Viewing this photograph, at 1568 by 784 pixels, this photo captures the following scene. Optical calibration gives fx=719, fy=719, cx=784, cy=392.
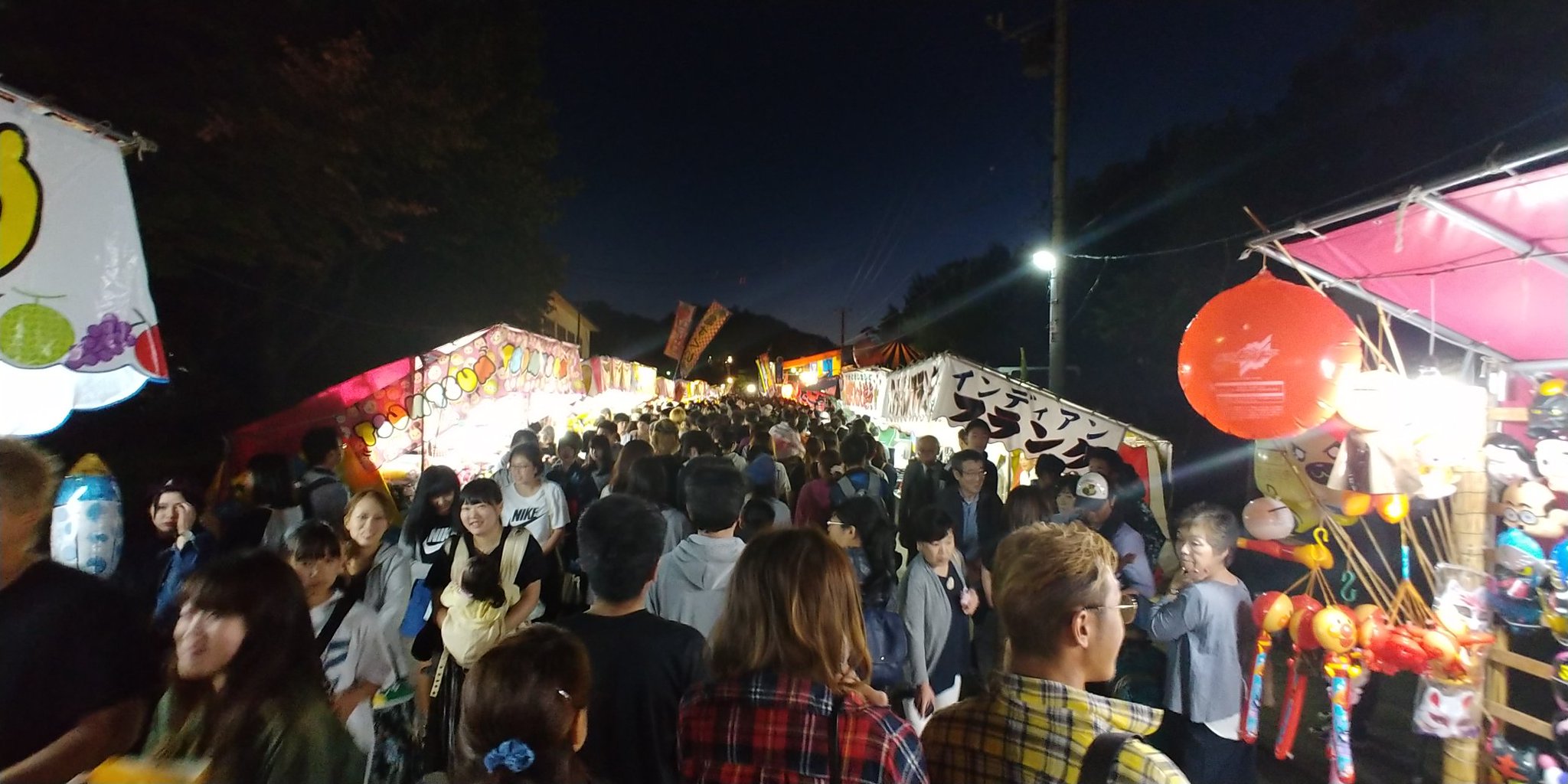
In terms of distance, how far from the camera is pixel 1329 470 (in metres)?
5.41

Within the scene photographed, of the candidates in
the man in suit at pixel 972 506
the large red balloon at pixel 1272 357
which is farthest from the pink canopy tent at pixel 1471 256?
the man in suit at pixel 972 506

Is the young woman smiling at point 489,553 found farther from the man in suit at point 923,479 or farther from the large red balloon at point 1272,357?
the large red balloon at point 1272,357

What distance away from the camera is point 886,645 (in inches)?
147

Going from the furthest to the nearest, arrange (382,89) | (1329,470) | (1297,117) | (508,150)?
(508,150)
(1297,117)
(382,89)
(1329,470)

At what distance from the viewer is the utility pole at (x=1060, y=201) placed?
35.8 feet

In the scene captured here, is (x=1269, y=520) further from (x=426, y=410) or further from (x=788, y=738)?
(x=426, y=410)

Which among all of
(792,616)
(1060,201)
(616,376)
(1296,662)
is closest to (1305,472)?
(1296,662)

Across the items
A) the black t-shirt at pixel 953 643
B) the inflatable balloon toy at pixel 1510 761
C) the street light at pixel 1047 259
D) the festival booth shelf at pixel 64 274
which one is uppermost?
the street light at pixel 1047 259

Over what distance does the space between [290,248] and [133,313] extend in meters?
10.6

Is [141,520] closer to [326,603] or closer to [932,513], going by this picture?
[326,603]

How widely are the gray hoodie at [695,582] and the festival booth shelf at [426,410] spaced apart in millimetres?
3788

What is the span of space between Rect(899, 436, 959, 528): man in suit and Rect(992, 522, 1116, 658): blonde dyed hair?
4.67 m

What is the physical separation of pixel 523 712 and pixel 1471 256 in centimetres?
507

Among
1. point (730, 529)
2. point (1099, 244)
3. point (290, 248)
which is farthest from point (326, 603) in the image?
point (1099, 244)
